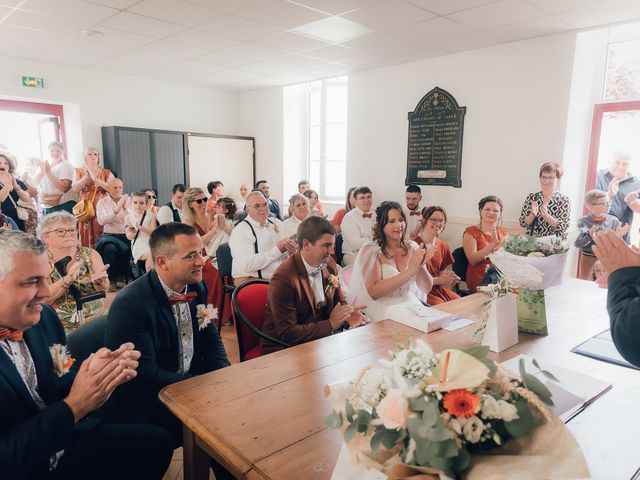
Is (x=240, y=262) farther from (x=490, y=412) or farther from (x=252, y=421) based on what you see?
(x=490, y=412)

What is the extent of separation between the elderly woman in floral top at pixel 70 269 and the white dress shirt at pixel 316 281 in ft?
4.03

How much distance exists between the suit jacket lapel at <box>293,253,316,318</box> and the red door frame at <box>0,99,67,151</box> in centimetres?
600

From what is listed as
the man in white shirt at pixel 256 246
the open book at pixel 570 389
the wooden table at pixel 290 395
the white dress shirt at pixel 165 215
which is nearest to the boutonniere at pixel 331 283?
the wooden table at pixel 290 395

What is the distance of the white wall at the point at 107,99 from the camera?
598 cm

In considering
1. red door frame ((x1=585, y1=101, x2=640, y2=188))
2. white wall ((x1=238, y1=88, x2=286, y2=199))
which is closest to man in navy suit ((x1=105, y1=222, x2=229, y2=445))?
red door frame ((x1=585, y1=101, x2=640, y2=188))

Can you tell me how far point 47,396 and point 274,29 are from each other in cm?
409

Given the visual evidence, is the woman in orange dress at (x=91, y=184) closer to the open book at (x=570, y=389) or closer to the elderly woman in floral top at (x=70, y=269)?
the elderly woman in floral top at (x=70, y=269)

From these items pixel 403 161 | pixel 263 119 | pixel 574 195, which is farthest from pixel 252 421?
pixel 263 119

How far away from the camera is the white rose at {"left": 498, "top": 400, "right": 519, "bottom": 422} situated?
0.78 metres

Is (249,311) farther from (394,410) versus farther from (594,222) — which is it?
(594,222)

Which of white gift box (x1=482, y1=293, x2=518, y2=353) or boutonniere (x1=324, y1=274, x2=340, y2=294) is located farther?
boutonniere (x1=324, y1=274, x2=340, y2=294)

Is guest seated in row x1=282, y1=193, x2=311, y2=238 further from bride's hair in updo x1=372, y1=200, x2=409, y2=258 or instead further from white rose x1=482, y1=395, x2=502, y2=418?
white rose x1=482, y1=395, x2=502, y2=418

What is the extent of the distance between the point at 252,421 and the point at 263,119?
7.32m

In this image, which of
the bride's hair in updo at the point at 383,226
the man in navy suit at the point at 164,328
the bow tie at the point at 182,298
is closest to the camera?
Answer: the man in navy suit at the point at 164,328
